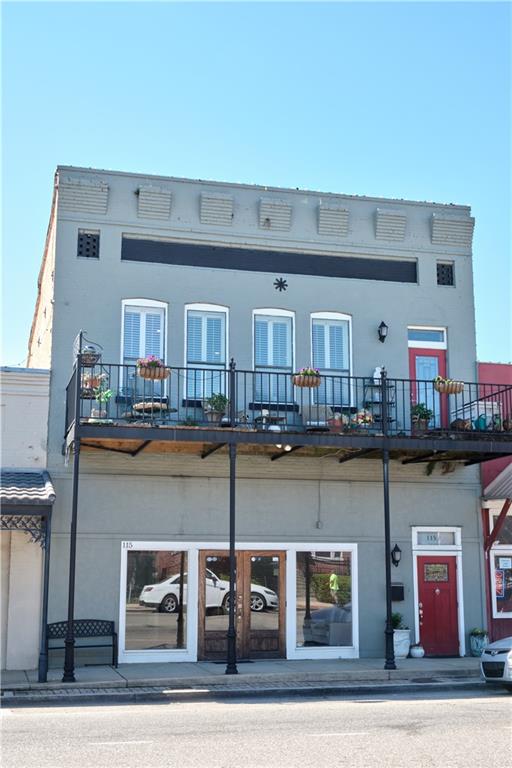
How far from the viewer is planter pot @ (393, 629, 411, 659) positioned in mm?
17469

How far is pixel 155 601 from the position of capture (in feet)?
55.3

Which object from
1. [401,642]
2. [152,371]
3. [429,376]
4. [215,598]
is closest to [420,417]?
[429,376]

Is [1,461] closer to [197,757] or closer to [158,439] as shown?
[158,439]

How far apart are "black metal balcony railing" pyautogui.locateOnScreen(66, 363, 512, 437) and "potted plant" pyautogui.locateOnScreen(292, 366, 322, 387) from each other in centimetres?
50

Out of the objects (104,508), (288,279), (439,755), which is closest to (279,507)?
(104,508)

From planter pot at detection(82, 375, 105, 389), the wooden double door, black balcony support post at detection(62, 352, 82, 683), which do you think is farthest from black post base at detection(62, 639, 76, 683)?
planter pot at detection(82, 375, 105, 389)

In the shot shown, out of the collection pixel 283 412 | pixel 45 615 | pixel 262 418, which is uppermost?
pixel 283 412

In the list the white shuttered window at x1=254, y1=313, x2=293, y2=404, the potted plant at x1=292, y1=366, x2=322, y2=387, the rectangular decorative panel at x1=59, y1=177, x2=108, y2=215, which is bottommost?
the potted plant at x1=292, y1=366, x2=322, y2=387

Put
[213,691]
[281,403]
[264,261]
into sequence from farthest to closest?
[264,261], [281,403], [213,691]

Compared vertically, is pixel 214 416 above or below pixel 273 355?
below

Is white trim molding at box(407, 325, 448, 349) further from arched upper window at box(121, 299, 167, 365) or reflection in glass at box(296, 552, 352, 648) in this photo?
arched upper window at box(121, 299, 167, 365)

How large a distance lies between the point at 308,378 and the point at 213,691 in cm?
574

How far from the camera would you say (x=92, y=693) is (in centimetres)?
1348

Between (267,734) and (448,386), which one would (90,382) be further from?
(267,734)
